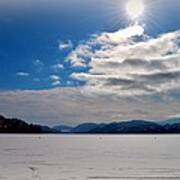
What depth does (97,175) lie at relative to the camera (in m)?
43.2

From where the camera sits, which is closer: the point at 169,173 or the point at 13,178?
the point at 13,178

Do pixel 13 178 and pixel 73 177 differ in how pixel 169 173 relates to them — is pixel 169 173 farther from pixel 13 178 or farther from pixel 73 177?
pixel 13 178

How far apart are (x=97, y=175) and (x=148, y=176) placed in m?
5.33

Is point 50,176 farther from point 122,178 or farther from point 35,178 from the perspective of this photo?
point 122,178

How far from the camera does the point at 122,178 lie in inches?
1570

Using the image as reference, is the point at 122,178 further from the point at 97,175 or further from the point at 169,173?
the point at 169,173

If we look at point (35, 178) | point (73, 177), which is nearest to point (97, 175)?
point (73, 177)

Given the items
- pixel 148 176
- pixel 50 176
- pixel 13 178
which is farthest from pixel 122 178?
pixel 13 178

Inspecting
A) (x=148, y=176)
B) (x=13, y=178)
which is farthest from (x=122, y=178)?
(x=13, y=178)

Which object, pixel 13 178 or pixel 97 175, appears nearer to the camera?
pixel 13 178

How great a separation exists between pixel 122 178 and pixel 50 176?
290 inches

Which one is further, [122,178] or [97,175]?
[97,175]

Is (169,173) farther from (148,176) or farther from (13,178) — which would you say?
(13,178)

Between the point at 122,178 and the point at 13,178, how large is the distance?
34.6ft
